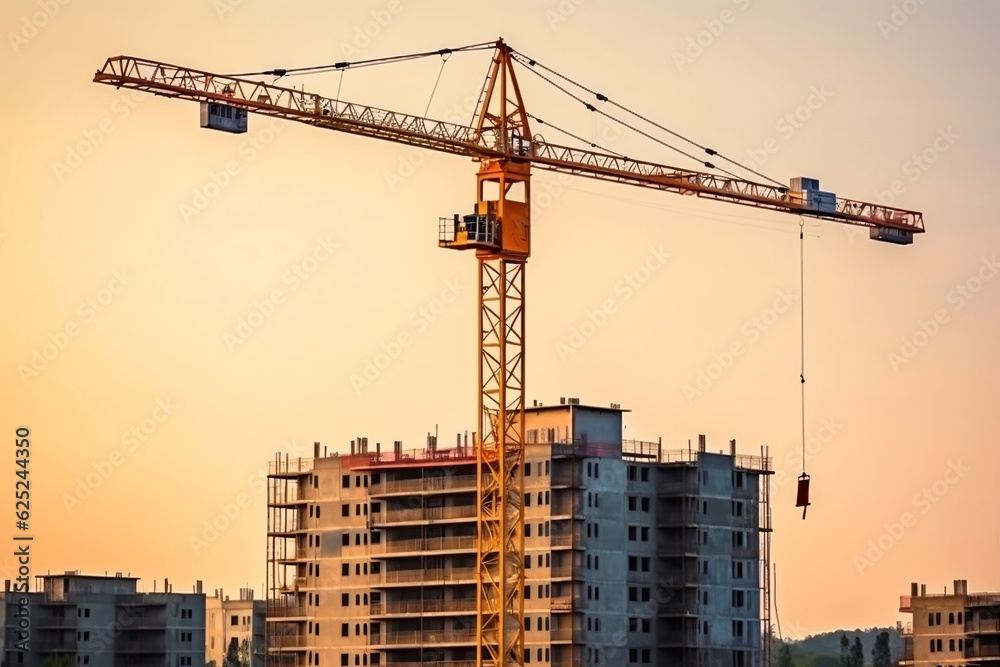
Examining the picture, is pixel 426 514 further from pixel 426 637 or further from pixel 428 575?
pixel 426 637

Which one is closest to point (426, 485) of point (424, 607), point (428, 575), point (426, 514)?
point (426, 514)

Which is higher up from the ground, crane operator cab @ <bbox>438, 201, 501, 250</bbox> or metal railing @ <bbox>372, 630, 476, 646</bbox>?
crane operator cab @ <bbox>438, 201, 501, 250</bbox>

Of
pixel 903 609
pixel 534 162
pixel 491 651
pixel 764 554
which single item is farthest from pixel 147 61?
pixel 903 609

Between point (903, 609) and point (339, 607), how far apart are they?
180 feet

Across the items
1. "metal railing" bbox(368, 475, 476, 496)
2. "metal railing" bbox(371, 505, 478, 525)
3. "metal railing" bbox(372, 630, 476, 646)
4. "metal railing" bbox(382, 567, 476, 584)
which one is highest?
"metal railing" bbox(368, 475, 476, 496)

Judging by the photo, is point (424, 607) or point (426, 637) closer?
point (426, 637)

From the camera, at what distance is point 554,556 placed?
153875 millimetres

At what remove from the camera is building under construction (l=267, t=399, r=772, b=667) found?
6053 inches

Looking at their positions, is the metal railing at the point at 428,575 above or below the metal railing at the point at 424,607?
above

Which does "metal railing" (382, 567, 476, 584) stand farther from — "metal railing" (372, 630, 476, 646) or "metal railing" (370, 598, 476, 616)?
"metal railing" (372, 630, 476, 646)

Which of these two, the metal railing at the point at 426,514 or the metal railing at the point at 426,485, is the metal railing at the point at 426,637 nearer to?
the metal railing at the point at 426,514

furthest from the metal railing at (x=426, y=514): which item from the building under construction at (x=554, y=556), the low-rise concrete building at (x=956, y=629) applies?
the low-rise concrete building at (x=956, y=629)

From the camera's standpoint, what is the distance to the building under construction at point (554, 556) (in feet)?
504

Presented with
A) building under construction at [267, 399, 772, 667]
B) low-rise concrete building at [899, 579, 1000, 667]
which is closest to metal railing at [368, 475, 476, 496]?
building under construction at [267, 399, 772, 667]
